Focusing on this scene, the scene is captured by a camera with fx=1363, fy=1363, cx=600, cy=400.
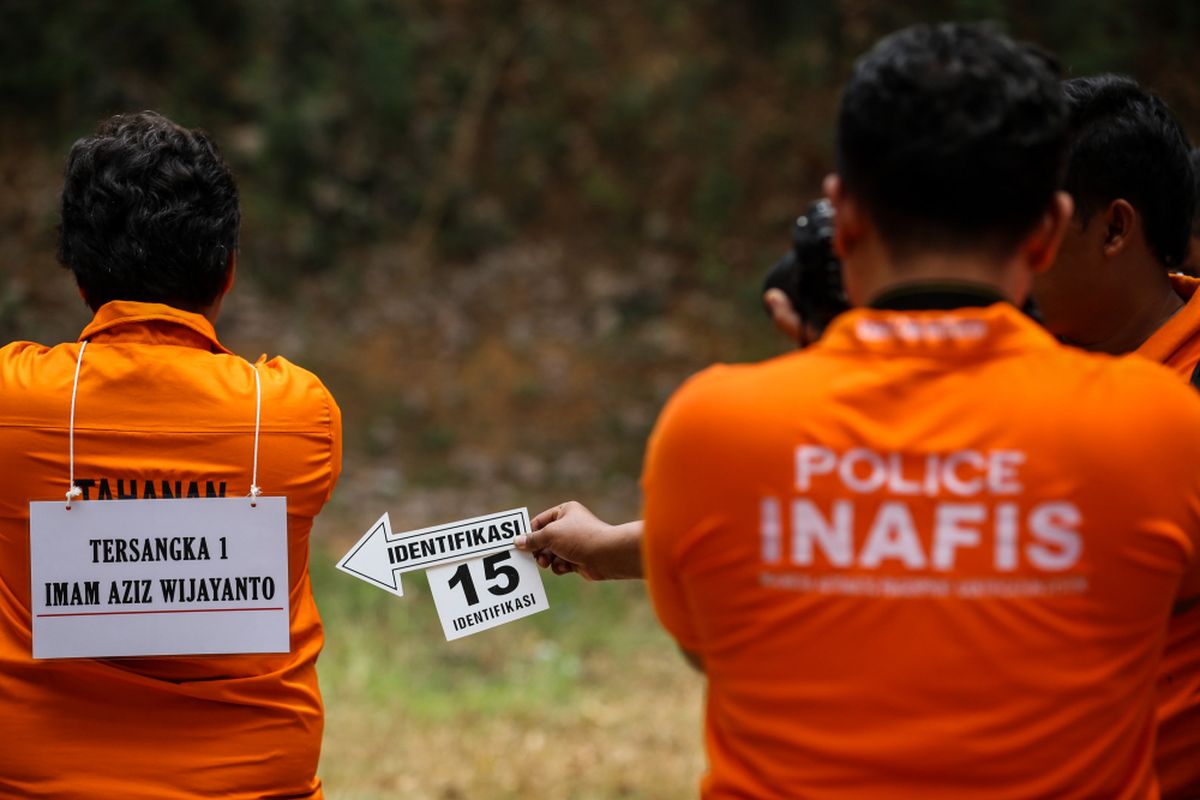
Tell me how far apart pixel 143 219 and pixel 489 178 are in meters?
8.64

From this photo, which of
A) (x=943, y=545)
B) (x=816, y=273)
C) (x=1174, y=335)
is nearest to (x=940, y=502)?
Answer: (x=943, y=545)

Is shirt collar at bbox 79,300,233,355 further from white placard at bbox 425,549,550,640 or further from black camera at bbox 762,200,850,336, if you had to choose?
black camera at bbox 762,200,850,336

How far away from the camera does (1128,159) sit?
86.3 inches

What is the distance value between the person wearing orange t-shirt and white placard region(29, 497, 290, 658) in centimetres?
132

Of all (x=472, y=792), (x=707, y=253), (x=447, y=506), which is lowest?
(x=472, y=792)

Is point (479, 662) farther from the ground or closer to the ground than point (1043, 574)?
closer to the ground

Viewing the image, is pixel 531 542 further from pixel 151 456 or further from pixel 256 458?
pixel 151 456

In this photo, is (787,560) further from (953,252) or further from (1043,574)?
(953,252)

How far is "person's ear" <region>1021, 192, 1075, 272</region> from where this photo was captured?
1.55 m

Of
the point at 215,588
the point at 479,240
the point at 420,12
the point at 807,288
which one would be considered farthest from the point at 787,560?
the point at 420,12

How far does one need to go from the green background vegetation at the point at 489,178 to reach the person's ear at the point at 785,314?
6408mm

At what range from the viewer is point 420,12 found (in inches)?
444

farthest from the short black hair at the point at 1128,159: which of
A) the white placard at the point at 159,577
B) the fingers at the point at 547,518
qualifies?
the white placard at the point at 159,577

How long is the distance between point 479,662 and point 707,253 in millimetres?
4645
